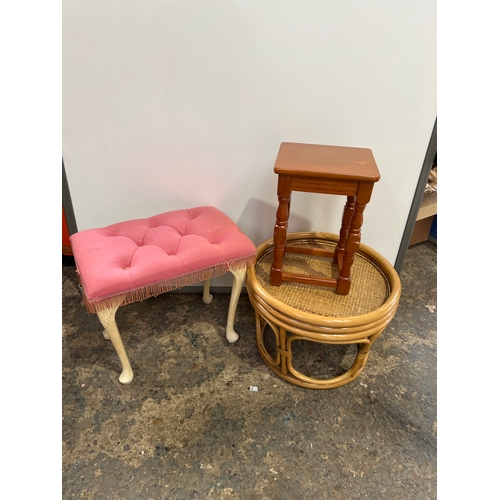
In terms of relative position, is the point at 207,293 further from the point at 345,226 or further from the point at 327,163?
the point at 327,163

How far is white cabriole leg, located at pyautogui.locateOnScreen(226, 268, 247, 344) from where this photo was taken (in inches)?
55.9

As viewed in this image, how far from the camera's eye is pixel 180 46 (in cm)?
136

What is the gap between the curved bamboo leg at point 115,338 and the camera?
4.08 feet

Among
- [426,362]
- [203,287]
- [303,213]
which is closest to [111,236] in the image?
[203,287]

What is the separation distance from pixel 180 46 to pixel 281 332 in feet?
3.67

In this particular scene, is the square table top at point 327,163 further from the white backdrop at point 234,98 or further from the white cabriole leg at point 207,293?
the white cabriole leg at point 207,293

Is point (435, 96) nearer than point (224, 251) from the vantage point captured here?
No

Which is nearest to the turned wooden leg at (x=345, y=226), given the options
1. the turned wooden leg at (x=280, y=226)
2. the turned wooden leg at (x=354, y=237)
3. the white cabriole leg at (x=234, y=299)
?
the turned wooden leg at (x=354, y=237)

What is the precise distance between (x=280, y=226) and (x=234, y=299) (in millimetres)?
417

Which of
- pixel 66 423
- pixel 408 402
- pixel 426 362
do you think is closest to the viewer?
pixel 66 423

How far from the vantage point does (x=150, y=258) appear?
49.9 inches

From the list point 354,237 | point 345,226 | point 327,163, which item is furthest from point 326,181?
point 345,226

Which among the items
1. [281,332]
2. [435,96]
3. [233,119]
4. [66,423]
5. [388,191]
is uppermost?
[435,96]

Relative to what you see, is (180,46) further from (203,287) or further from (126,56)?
(203,287)
